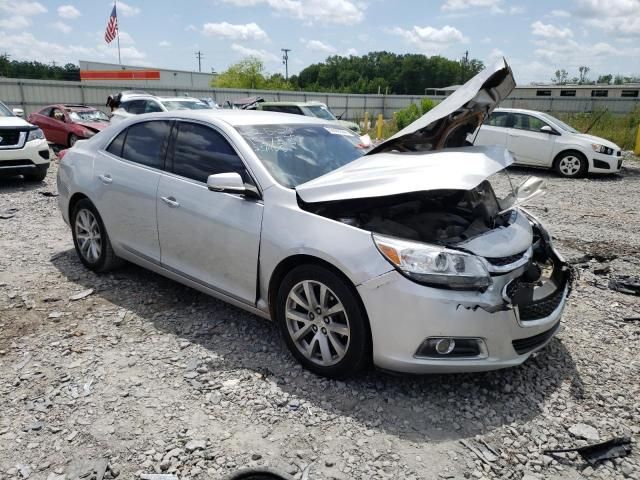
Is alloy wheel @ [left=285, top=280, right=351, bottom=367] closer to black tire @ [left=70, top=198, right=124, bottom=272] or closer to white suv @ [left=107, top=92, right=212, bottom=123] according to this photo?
black tire @ [left=70, top=198, right=124, bottom=272]

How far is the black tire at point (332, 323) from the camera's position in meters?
2.97

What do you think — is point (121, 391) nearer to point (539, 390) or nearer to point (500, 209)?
point (539, 390)

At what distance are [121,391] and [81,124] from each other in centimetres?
1339

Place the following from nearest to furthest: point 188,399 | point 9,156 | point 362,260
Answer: point 362,260 < point 188,399 < point 9,156

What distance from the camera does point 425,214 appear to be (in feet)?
11.9

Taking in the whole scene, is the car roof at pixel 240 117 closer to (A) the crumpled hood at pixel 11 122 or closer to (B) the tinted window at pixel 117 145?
(B) the tinted window at pixel 117 145

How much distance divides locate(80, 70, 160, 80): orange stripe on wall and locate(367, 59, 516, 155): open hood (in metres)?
53.6

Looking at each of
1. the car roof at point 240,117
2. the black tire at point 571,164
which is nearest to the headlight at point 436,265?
the car roof at point 240,117

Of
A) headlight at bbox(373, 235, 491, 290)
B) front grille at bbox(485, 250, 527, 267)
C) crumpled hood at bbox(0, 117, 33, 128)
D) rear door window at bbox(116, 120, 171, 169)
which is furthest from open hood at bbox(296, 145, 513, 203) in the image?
crumpled hood at bbox(0, 117, 33, 128)

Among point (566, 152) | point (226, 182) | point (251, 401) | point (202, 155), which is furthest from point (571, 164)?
point (251, 401)

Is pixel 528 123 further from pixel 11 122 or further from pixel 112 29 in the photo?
pixel 112 29

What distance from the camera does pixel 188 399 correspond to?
3.08 m

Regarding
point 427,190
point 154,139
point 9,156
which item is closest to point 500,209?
point 427,190

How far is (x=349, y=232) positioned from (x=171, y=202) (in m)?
1.67
